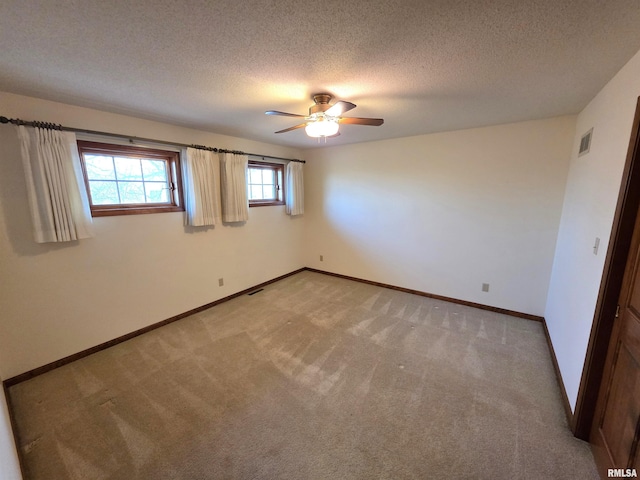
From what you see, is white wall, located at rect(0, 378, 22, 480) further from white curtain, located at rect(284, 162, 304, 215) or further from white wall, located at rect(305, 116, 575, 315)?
white wall, located at rect(305, 116, 575, 315)

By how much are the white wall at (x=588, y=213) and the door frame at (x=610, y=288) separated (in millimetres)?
91

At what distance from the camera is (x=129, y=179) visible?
2.58m

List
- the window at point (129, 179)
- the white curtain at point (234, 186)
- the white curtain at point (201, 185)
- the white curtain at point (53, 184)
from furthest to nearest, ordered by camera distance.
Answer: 1. the white curtain at point (234, 186)
2. the white curtain at point (201, 185)
3. the window at point (129, 179)
4. the white curtain at point (53, 184)

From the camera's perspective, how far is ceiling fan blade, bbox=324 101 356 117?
1824 millimetres

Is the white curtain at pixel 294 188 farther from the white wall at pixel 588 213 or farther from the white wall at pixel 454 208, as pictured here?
the white wall at pixel 588 213

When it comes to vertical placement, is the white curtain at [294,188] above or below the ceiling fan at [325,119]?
below

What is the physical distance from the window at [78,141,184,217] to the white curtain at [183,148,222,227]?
0.14 meters

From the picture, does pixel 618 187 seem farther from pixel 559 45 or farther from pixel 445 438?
pixel 445 438

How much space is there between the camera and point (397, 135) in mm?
3438

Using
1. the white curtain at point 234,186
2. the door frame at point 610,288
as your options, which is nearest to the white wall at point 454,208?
the white curtain at point 234,186

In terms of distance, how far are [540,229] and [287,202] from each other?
3445 millimetres

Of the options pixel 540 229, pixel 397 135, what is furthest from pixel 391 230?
pixel 540 229

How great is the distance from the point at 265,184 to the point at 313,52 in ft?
9.36

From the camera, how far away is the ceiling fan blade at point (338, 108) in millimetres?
1824
